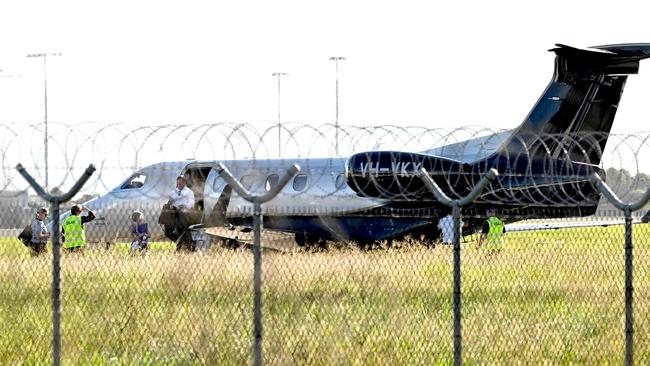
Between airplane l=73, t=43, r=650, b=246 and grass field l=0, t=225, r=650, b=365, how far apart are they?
1.83 meters

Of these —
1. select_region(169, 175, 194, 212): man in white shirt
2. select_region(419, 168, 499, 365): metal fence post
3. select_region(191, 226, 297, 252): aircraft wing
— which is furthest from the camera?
select_region(191, 226, 297, 252): aircraft wing

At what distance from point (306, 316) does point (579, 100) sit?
462 inches

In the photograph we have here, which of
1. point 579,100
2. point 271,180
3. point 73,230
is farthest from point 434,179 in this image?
point 73,230

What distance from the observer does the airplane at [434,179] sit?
71.9ft

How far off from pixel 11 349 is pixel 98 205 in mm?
16426

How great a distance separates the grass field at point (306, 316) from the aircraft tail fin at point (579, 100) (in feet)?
15.1

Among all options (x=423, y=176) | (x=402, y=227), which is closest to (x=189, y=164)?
(x=402, y=227)

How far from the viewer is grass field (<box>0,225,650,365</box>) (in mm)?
11969

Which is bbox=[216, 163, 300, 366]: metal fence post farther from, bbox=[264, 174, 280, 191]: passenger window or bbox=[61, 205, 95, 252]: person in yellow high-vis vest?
bbox=[264, 174, 280, 191]: passenger window

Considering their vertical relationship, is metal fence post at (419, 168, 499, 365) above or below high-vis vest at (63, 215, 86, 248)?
above

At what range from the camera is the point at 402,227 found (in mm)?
26859

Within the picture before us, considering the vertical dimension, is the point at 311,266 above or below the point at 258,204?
below

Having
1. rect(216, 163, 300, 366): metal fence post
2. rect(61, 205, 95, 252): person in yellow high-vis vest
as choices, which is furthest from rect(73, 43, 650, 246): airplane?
rect(216, 163, 300, 366): metal fence post

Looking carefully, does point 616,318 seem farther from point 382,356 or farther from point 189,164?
point 189,164
